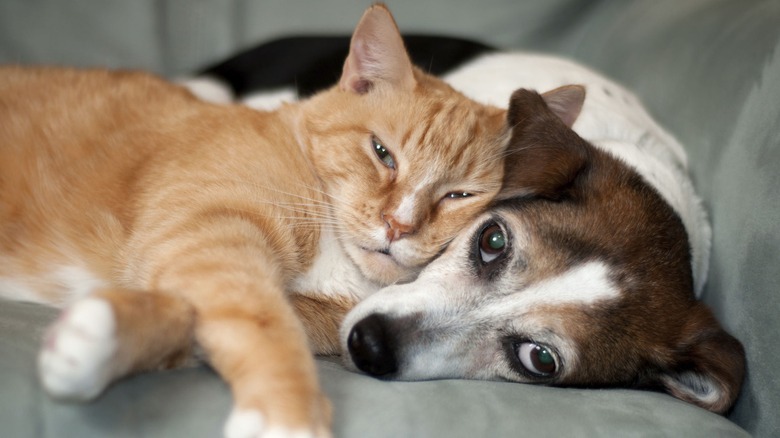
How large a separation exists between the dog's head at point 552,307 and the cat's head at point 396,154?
0.10m

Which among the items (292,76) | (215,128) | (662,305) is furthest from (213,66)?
(662,305)

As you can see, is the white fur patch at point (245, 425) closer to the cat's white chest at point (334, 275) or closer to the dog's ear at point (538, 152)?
the cat's white chest at point (334, 275)

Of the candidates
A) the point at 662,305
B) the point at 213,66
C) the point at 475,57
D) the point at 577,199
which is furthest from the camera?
the point at 213,66

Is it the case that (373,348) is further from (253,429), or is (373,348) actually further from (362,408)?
(253,429)

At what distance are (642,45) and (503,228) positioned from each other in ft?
5.08

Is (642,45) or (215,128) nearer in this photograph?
(215,128)

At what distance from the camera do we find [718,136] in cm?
215

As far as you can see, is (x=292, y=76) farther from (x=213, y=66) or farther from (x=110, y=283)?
(x=110, y=283)

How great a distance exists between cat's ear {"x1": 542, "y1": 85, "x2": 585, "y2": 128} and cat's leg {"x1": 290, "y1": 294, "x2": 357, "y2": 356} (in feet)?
2.69

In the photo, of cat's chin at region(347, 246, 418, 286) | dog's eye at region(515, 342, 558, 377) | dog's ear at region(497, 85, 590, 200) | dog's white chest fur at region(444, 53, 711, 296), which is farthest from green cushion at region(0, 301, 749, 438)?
dog's white chest fur at region(444, 53, 711, 296)

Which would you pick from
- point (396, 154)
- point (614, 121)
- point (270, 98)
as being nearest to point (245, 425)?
point (396, 154)

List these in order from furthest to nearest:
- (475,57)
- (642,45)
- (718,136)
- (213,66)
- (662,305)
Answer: (213,66)
(475,57)
(642,45)
(718,136)
(662,305)

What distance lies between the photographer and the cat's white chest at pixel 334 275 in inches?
73.1

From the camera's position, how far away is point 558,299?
1680mm
